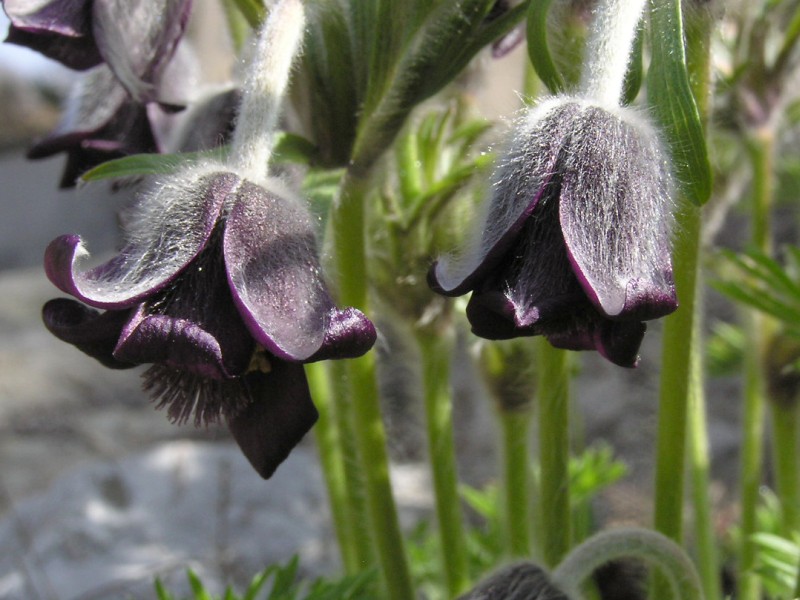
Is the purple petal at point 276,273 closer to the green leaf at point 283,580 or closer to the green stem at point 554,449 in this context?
the green stem at point 554,449

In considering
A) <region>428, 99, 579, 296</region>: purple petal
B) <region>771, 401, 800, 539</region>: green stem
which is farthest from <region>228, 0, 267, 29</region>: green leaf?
<region>771, 401, 800, 539</region>: green stem

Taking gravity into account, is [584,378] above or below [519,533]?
below

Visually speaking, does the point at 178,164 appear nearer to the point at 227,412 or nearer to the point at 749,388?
the point at 227,412

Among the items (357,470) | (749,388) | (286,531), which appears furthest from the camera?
(286,531)

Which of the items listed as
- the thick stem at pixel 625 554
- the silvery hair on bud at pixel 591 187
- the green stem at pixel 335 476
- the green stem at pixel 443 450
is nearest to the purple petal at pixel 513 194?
the silvery hair on bud at pixel 591 187

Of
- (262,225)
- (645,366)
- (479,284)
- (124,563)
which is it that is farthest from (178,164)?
(645,366)

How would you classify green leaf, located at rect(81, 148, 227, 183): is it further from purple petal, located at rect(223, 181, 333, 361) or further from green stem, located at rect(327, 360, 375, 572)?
green stem, located at rect(327, 360, 375, 572)

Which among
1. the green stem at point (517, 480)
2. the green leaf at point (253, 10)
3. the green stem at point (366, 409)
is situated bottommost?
the green stem at point (517, 480)

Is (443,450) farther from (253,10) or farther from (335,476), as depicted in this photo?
(253,10)
